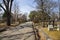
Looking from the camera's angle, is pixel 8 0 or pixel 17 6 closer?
pixel 8 0

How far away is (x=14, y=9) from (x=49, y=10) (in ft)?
122

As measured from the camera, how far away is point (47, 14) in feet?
122

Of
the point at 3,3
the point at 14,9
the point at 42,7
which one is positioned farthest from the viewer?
the point at 14,9

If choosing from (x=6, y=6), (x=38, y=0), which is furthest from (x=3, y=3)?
(x=38, y=0)

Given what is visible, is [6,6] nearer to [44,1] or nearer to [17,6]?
[44,1]

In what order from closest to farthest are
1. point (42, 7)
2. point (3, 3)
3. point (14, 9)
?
point (42, 7) → point (3, 3) → point (14, 9)

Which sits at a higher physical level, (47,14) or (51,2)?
(51,2)

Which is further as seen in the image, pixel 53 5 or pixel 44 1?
pixel 53 5

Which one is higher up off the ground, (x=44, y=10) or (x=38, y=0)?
(x=38, y=0)

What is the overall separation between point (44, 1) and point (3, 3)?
1086 cm

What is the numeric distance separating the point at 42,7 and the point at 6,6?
9254mm

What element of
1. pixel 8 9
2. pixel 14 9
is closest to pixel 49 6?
pixel 8 9

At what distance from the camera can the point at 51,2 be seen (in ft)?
125

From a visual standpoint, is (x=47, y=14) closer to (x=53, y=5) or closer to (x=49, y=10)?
(x=49, y=10)
